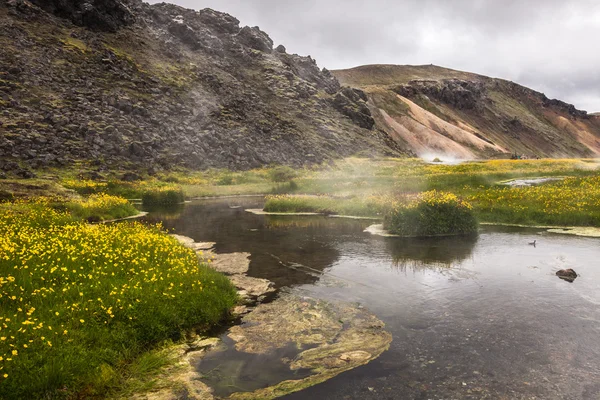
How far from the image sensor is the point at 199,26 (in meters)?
122

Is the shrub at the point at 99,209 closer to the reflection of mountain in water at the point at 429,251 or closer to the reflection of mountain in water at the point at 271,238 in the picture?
the reflection of mountain in water at the point at 271,238

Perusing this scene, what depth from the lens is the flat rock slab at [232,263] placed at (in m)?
16.7

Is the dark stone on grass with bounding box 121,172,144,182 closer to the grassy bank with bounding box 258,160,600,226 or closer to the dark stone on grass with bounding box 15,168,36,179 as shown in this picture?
the dark stone on grass with bounding box 15,168,36,179

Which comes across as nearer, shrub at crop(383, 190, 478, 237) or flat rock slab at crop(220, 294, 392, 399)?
flat rock slab at crop(220, 294, 392, 399)

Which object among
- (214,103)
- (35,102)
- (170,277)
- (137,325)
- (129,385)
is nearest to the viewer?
(129,385)

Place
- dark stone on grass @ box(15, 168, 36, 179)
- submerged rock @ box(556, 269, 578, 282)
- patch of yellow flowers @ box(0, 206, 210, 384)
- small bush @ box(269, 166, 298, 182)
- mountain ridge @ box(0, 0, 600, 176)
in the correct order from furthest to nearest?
small bush @ box(269, 166, 298, 182) → mountain ridge @ box(0, 0, 600, 176) → dark stone on grass @ box(15, 168, 36, 179) → submerged rock @ box(556, 269, 578, 282) → patch of yellow flowers @ box(0, 206, 210, 384)

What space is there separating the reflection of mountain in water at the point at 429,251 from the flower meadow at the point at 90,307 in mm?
8712

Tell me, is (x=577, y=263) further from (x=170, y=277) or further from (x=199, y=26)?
(x=199, y=26)

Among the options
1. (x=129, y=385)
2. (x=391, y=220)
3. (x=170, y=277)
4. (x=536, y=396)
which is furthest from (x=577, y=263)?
(x=129, y=385)

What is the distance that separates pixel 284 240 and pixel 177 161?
5755cm

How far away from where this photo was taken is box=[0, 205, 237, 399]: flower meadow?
7301mm

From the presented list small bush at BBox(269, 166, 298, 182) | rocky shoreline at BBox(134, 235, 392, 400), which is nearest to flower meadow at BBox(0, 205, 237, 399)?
rocky shoreline at BBox(134, 235, 392, 400)

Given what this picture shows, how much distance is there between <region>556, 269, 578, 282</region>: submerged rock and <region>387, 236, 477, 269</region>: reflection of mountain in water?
390 cm

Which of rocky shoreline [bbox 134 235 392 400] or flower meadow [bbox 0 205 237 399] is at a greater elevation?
flower meadow [bbox 0 205 237 399]
